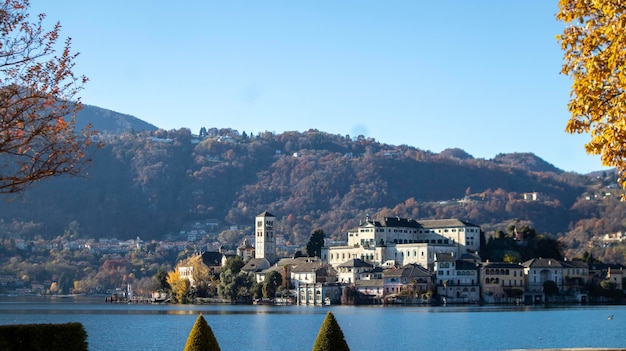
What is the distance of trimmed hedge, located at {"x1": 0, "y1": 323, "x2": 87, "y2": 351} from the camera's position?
21.9 m

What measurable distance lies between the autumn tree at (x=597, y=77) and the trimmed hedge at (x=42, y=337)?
1251cm

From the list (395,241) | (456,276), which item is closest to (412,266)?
(456,276)

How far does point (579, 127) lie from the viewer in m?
22.8

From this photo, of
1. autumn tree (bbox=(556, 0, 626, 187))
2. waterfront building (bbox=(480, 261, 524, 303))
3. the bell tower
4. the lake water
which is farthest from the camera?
the bell tower

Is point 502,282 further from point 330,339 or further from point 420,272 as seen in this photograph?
point 330,339

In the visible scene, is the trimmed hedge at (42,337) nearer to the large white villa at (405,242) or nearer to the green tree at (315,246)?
the large white villa at (405,242)

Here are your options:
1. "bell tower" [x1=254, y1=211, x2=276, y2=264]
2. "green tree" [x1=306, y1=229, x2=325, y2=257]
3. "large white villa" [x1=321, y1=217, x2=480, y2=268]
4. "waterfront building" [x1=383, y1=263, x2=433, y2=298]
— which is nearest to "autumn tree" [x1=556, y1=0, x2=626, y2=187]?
"waterfront building" [x1=383, y1=263, x2=433, y2=298]

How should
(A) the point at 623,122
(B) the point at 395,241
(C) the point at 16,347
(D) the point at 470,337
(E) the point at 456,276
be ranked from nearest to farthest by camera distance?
(A) the point at 623,122
(C) the point at 16,347
(D) the point at 470,337
(E) the point at 456,276
(B) the point at 395,241

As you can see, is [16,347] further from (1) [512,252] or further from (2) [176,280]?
(2) [176,280]

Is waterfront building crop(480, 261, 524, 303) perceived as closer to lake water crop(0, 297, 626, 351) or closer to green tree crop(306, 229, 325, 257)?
lake water crop(0, 297, 626, 351)

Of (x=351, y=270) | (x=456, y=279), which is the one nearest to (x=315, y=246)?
(x=351, y=270)

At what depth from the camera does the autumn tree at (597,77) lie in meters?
21.0

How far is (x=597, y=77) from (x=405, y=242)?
12946 cm

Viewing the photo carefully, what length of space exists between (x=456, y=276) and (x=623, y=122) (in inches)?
4474
